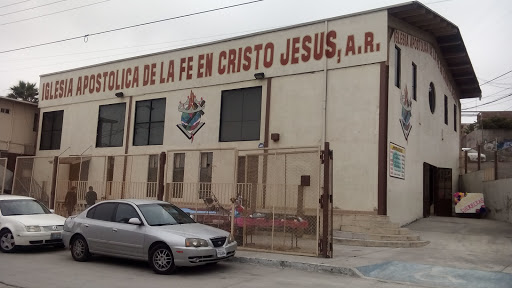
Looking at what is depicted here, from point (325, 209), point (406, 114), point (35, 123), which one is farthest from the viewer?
point (35, 123)

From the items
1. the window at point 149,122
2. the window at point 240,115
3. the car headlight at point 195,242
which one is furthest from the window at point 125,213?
the window at point 149,122

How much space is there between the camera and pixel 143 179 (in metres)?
19.2

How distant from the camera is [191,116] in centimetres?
1881

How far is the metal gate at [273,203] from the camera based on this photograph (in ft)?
35.1

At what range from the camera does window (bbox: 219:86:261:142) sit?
17.3 m

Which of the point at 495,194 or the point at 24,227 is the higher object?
the point at 495,194

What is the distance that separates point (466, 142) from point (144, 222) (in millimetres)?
44469

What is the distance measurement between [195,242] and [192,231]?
396 millimetres

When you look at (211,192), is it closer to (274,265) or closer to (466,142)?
(274,265)

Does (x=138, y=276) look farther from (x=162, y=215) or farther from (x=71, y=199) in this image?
(x=71, y=199)

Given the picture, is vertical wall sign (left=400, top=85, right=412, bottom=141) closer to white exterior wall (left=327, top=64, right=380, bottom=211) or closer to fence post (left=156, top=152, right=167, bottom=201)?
white exterior wall (left=327, top=64, right=380, bottom=211)

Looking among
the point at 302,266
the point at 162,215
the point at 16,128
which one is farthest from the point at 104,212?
the point at 16,128

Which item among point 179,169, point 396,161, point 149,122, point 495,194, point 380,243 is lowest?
point 380,243

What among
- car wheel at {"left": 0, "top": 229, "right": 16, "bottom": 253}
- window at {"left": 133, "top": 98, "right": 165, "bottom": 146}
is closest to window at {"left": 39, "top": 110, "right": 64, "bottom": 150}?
window at {"left": 133, "top": 98, "right": 165, "bottom": 146}
